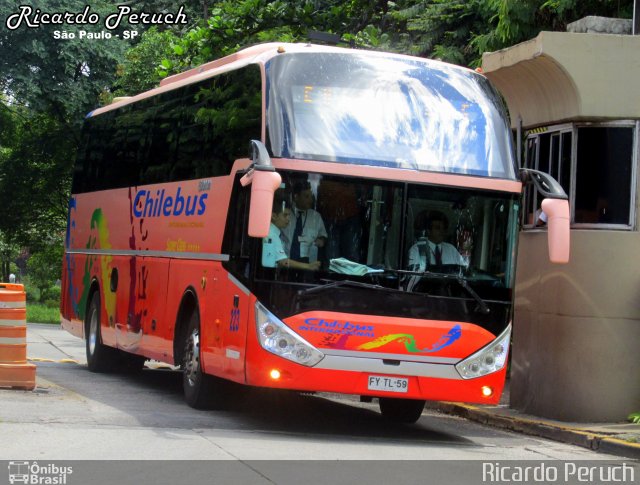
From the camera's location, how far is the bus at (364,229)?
Answer: 12.1m

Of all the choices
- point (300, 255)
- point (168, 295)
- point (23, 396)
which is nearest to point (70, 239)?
point (168, 295)

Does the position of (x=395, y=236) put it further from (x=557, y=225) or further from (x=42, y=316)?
(x=42, y=316)

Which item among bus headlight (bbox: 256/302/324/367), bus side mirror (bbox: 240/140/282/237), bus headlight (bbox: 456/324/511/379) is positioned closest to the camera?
bus side mirror (bbox: 240/140/282/237)

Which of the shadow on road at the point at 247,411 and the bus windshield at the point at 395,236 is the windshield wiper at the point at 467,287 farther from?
the shadow on road at the point at 247,411

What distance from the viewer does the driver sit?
12.4m

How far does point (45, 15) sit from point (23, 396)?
25619 mm

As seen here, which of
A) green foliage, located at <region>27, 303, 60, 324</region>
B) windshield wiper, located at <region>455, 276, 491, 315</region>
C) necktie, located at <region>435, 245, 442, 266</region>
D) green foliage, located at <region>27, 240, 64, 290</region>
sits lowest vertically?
green foliage, located at <region>27, 303, 60, 324</region>

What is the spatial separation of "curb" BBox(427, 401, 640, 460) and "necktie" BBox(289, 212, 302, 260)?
144 inches

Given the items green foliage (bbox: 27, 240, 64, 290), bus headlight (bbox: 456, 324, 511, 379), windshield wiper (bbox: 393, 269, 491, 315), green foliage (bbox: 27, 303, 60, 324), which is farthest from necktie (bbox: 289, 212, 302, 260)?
green foliage (bbox: 27, 240, 64, 290)

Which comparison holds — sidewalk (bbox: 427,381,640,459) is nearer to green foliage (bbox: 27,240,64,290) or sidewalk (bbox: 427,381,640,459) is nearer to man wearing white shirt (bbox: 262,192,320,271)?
man wearing white shirt (bbox: 262,192,320,271)

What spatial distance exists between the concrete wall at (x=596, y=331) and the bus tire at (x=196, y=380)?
13.3ft

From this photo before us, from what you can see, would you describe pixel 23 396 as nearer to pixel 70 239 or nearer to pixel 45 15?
pixel 70 239
